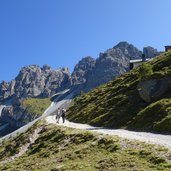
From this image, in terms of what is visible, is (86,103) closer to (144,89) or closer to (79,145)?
(144,89)

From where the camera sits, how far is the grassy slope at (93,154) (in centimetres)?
2840

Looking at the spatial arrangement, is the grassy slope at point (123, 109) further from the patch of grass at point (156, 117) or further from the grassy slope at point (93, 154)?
the grassy slope at point (93, 154)

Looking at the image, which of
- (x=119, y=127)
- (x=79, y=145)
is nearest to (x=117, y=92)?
(x=119, y=127)

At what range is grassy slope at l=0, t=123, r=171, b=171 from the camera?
28397mm

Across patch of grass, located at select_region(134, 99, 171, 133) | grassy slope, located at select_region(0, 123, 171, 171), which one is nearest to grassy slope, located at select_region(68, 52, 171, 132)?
patch of grass, located at select_region(134, 99, 171, 133)

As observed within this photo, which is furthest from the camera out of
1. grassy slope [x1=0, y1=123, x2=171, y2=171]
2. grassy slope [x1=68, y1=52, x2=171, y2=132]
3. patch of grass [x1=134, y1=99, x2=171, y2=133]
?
grassy slope [x1=68, y1=52, x2=171, y2=132]

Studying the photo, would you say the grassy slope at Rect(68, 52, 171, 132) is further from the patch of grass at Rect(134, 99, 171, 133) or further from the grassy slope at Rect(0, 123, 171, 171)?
the grassy slope at Rect(0, 123, 171, 171)

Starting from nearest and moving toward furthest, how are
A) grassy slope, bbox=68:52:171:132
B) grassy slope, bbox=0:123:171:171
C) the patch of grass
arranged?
grassy slope, bbox=0:123:171:171 < the patch of grass < grassy slope, bbox=68:52:171:132

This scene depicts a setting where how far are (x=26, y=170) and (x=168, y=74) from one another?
39724 mm

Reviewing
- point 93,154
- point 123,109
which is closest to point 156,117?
point 123,109

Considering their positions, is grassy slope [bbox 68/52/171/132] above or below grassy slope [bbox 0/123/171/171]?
above

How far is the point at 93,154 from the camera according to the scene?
3466cm

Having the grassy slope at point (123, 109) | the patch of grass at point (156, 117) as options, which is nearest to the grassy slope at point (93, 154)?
the patch of grass at point (156, 117)

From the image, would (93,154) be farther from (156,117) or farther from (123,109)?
(123,109)
